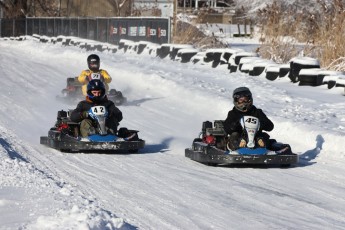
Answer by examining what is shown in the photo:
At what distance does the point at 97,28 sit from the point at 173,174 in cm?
2914

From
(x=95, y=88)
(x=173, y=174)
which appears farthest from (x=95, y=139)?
(x=173, y=174)

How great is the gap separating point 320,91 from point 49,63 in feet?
37.1

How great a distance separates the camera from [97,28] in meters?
37.7

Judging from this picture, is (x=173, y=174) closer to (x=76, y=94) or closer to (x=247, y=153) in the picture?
(x=247, y=153)

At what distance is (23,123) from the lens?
13344mm

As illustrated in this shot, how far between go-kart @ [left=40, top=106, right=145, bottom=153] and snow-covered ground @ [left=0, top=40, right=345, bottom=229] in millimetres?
133

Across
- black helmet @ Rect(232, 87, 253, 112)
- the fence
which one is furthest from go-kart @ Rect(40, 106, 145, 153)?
the fence

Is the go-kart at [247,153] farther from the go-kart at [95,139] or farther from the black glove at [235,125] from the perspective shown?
the go-kart at [95,139]

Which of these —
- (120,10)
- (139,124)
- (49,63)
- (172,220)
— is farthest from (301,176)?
(120,10)

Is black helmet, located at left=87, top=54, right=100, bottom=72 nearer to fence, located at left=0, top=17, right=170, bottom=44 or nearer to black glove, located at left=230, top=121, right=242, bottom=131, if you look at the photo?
black glove, located at left=230, top=121, right=242, bottom=131

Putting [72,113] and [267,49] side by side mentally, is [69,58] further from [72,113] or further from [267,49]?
[72,113]

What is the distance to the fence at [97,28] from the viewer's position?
3196 centimetres

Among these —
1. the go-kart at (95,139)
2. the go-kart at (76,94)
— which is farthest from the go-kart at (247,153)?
the go-kart at (76,94)

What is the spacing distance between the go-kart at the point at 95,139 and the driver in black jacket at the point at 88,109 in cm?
8
